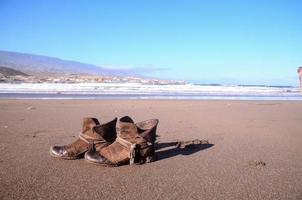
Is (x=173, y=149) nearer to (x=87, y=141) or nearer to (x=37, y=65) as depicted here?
(x=87, y=141)

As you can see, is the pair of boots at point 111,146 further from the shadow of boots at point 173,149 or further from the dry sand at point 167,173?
the shadow of boots at point 173,149

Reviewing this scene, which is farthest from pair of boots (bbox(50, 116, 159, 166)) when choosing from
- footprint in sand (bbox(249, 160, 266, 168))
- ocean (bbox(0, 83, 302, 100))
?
ocean (bbox(0, 83, 302, 100))

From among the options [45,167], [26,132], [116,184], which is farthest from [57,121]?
[116,184]

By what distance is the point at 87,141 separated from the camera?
2.97 metres

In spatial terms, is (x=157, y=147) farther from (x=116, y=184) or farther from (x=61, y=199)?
(x=61, y=199)

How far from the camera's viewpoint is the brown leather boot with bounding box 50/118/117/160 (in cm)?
292

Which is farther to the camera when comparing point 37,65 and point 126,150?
point 37,65

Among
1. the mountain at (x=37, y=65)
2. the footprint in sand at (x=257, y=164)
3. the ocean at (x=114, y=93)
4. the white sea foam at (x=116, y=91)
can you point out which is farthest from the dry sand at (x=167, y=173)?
the mountain at (x=37, y=65)

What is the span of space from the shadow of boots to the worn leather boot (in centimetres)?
26

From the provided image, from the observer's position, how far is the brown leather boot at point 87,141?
292 centimetres

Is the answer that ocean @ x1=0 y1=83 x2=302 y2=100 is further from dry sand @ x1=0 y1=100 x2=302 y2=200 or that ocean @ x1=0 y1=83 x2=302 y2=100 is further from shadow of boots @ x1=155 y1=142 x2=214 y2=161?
dry sand @ x1=0 y1=100 x2=302 y2=200

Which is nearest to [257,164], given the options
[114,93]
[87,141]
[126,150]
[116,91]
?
[126,150]

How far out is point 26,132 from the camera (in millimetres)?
4434

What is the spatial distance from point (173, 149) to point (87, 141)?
101cm
